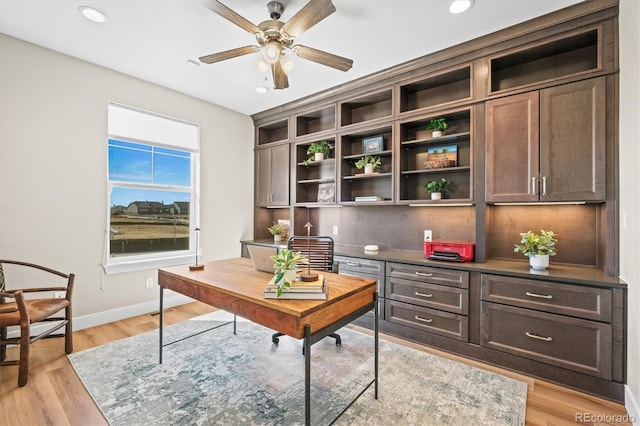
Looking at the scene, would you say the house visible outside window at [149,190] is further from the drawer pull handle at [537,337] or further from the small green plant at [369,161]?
the drawer pull handle at [537,337]

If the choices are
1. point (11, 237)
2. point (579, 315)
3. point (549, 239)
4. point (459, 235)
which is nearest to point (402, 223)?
point (459, 235)

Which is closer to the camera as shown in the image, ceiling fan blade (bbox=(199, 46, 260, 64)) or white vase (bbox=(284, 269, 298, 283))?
white vase (bbox=(284, 269, 298, 283))

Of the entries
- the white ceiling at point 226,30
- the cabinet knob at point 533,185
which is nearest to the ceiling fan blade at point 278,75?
the white ceiling at point 226,30

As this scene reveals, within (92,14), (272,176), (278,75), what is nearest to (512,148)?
(278,75)

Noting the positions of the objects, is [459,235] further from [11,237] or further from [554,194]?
[11,237]

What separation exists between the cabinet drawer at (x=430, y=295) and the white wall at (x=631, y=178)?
101 cm

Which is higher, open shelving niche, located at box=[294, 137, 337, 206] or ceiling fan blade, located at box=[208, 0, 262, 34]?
ceiling fan blade, located at box=[208, 0, 262, 34]

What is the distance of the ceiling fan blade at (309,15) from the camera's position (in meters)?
1.82

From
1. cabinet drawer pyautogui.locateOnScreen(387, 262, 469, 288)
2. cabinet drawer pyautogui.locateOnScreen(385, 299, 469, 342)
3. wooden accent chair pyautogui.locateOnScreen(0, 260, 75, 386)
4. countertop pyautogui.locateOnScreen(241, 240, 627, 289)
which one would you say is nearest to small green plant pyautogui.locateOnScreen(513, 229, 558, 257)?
countertop pyautogui.locateOnScreen(241, 240, 627, 289)

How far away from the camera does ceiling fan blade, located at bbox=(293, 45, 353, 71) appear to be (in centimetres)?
226

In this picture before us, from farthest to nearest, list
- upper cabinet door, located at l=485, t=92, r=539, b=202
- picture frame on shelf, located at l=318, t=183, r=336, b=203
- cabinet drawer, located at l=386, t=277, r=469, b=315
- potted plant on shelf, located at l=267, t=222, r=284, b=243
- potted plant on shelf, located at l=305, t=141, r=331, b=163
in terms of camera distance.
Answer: potted plant on shelf, located at l=267, t=222, r=284, b=243 < picture frame on shelf, located at l=318, t=183, r=336, b=203 < potted plant on shelf, located at l=305, t=141, r=331, b=163 < cabinet drawer, located at l=386, t=277, r=469, b=315 < upper cabinet door, located at l=485, t=92, r=539, b=202

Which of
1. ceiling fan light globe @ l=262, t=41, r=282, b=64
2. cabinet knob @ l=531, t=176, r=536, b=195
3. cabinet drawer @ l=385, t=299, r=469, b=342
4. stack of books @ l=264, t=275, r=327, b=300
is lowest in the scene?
cabinet drawer @ l=385, t=299, r=469, b=342

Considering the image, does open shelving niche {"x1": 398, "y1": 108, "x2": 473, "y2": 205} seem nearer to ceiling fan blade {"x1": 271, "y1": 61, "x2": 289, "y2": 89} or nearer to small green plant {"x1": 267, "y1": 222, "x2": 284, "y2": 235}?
ceiling fan blade {"x1": 271, "y1": 61, "x2": 289, "y2": 89}

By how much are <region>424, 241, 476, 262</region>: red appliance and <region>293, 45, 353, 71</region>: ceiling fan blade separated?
185 cm
